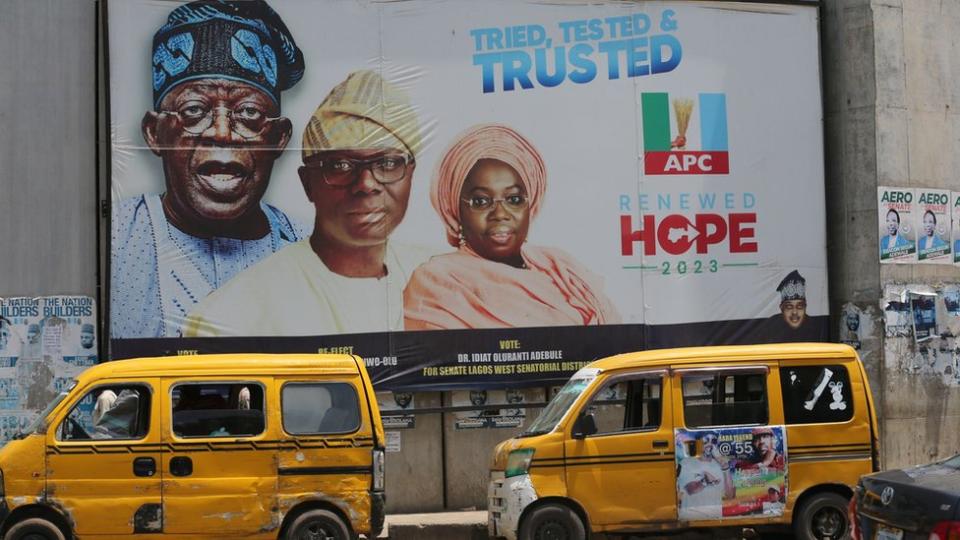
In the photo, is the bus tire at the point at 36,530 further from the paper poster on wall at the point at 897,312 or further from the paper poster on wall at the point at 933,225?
the paper poster on wall at the point at 933,225

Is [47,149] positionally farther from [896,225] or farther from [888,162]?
[896,225]

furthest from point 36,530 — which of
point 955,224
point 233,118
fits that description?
point 955,224

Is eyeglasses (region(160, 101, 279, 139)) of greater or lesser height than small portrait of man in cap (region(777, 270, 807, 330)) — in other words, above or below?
above

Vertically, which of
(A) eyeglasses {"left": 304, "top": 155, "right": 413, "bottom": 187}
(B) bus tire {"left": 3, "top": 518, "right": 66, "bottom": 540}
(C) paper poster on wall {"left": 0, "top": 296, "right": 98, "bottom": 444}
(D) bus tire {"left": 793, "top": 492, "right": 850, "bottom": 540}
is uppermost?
(A) eyeglasses {"left": 304, "top": 155, "right": 413, "bottom": 187}

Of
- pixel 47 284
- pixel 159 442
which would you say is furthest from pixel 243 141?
pixel 159 442

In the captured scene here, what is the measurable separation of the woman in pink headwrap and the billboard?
3 centimetres

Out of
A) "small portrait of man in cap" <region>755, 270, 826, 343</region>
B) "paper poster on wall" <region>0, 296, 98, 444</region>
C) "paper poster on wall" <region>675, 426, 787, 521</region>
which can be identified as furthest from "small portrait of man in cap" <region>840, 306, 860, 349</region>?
"paper poster on wall" <region>0, 296, 98, 444</region>

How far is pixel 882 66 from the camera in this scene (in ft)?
52.3

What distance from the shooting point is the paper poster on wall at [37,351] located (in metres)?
14.1

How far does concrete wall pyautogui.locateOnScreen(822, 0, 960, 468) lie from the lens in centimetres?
1580

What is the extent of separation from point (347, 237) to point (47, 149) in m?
3.51

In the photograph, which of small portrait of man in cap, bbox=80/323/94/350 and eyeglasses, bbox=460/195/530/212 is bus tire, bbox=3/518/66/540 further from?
eyeglasses, bbox=460/195/530/212

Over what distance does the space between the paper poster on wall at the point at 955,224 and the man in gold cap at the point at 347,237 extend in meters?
6.96

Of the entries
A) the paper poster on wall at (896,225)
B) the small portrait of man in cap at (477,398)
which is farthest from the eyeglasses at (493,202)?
the paper poster on wall at (896,225)
